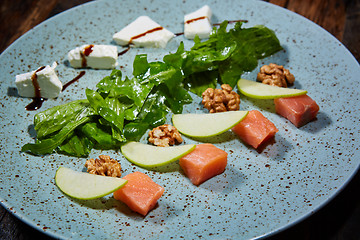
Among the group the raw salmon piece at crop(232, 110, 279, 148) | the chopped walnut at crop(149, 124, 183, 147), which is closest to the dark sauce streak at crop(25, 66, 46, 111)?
the chopped walnut at crop(149, 124, 183, 147)

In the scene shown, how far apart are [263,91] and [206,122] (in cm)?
55

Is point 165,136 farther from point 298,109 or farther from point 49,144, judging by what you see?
point 298,109

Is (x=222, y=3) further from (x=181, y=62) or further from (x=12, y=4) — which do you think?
(x=12, y=4)

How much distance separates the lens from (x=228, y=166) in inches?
106

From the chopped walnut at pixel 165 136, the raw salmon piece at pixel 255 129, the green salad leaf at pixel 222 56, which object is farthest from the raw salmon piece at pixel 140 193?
the green salad leaf at pixel 222 56

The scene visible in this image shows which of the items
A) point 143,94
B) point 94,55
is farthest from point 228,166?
point 94,55

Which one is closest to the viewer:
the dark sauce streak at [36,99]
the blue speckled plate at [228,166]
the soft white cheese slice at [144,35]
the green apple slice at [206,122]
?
the blue speckled plate at [228,166]

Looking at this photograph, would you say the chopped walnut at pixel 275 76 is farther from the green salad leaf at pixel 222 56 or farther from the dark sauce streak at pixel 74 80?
the dark sauce streak at pixel 74 80

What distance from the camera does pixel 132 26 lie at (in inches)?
145

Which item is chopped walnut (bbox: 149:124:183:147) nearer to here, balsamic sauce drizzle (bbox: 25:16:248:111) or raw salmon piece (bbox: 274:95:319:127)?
raw salmon piece (bbox: 274:95:319:127)

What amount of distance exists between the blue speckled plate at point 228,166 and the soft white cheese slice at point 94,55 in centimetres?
8

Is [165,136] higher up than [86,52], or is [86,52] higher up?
Answer: [86,52]

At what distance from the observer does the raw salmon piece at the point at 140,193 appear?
7.72 ft

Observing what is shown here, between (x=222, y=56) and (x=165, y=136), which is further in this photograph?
(x=222, y=56)
